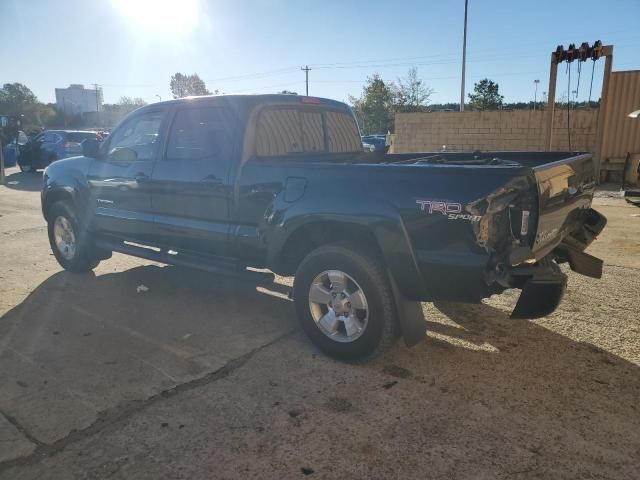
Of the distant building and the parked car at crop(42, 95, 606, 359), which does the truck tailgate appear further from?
the distant building

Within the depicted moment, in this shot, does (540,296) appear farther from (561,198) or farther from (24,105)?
(24,105)

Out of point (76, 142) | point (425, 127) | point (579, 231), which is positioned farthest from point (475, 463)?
point (76, 142)

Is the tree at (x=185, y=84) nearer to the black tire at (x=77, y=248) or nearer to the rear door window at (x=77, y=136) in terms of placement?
the rear door window at (x=77, y=136)

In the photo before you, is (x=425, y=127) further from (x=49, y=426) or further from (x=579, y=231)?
(x=49, y=426)

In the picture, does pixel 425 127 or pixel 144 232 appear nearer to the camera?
pixel 144 232

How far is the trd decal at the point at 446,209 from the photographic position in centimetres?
298

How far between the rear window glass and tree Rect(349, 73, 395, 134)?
137 ft

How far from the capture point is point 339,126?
520cm

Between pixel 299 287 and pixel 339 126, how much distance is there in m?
2.05

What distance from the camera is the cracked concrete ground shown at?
258cm

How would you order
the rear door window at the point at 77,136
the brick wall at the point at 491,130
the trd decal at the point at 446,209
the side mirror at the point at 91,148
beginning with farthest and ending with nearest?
1. the rear door window at the point at 77,136
2. the brick wall at the point at 491,130
3. the side mirror at the point at 91,148
4. the trd decal at the point at 446,209

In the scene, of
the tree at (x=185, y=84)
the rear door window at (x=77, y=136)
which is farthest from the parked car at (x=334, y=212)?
the tree at (x=185, y=84)

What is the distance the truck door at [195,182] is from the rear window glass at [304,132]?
0.30 metres

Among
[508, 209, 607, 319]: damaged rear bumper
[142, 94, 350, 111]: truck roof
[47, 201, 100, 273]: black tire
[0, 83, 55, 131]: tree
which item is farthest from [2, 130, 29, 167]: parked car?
[0, 83, 55, 131]: tree
